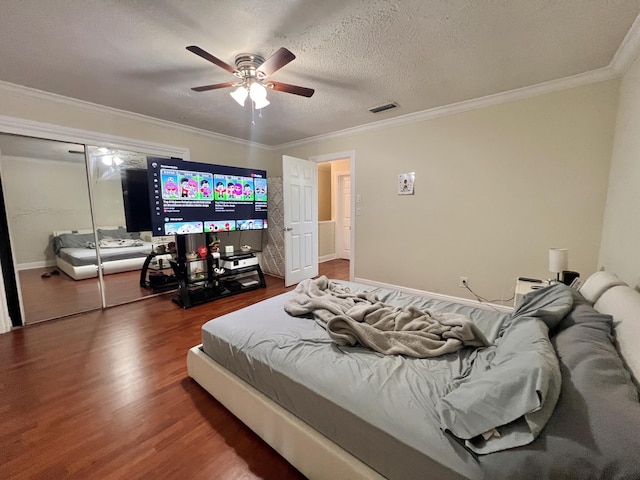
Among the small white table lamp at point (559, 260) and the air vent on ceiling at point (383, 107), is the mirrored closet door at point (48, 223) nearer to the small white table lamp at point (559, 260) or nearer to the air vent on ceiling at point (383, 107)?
the air vent on ceiling at point (383, 107)

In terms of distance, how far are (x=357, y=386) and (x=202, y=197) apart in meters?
3.14

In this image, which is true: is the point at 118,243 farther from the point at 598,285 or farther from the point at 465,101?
the point at 598,285

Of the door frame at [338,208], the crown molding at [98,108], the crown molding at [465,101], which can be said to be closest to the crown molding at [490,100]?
the crown molding at [465,101]

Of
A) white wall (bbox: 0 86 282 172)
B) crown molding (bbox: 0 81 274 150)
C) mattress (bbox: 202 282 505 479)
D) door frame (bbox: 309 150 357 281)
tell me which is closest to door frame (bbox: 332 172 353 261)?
white wall (bbox: 0 86 282 172)

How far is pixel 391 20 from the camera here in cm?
167

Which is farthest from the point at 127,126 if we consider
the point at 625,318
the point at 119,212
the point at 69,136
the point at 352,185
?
the point at 625,318

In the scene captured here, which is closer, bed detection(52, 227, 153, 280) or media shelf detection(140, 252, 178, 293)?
bed detection(52, 227, 153, 280)

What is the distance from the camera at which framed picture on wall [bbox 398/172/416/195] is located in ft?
11.5

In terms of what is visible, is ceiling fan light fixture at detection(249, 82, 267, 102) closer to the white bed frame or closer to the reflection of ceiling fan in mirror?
the white bed frame

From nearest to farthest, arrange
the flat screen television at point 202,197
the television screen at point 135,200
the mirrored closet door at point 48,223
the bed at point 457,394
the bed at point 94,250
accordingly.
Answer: the bed at point 457,394
the mirrored closet door at point 48,223
the flat screen television at point 202,197
the bed at point 94,250
the television screen at point 135,200

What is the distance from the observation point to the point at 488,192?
2.97 metres

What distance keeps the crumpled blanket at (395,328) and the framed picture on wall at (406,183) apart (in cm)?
219

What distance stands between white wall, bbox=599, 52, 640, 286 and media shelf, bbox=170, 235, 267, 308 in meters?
3.89

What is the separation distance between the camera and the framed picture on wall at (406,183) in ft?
11.5
